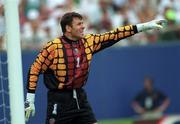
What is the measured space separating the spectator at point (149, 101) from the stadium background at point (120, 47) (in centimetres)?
16

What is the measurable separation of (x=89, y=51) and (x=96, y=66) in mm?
6263

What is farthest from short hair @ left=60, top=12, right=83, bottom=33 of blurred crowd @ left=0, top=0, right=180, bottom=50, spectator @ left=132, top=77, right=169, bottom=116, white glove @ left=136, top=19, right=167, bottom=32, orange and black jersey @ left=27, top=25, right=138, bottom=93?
spectator @ left=132, top=77, right=169, bottom=116

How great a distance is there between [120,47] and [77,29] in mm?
6544

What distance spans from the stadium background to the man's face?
19.0 feet

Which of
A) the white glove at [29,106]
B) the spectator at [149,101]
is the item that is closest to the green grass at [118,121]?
the spectator at [149,101]

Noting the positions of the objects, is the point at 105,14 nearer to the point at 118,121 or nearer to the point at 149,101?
the point at 149,101

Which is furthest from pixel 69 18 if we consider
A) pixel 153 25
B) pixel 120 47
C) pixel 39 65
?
pixel 120 47

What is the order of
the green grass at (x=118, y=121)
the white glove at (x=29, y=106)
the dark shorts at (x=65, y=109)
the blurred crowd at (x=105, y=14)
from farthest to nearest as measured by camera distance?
the blurred crowd at (x=105, y=14)
the green grass at (x=118, y=121)
the dark shorts at (x=65, y=109)
the white glove at (x=29, y=106)

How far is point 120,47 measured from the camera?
1533cm

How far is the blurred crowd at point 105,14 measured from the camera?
15.1m

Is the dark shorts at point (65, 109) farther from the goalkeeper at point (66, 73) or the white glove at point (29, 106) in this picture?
the white glove at point (29, 106)

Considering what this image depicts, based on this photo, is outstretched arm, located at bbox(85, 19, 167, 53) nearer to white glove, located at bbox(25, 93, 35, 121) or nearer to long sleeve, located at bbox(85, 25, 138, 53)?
long sleeve, located at bbox(85, 25, 138, 53)

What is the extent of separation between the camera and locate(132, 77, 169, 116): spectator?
49.7ft

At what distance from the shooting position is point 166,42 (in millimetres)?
15828
